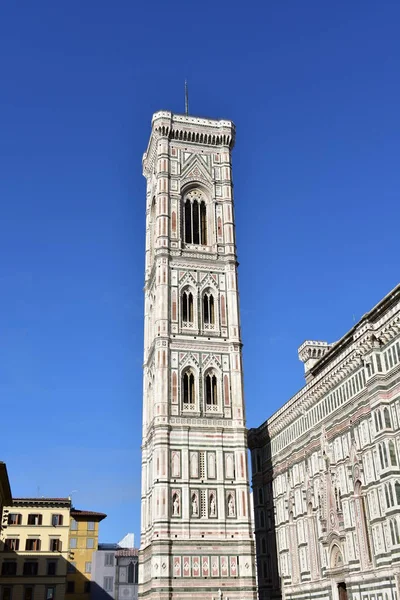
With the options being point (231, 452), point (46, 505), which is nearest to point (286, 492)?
point (231, 452)

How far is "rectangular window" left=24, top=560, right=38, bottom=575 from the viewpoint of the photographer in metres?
67.1

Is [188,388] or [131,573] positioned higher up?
[188,388]

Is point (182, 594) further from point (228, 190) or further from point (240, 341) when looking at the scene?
point (228, 190)

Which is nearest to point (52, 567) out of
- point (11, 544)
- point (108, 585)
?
point (11, 544)

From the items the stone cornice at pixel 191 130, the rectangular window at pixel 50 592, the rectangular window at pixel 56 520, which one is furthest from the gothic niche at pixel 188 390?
the rectangular window at pixel 50 592

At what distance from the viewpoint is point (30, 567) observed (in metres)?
67.4

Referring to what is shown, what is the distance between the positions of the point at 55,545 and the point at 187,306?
3287cm

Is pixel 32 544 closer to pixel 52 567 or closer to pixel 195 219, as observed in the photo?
pixel 52 567

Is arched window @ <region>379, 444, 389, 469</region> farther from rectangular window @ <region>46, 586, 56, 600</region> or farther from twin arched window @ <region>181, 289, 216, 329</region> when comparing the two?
rectangular window @ <region>46, 586, 56, 600</region>

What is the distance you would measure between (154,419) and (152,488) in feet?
15.6

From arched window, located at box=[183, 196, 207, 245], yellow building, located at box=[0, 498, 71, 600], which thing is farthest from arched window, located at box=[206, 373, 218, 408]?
yellow building, located at box=[0, 498, 71, 600]

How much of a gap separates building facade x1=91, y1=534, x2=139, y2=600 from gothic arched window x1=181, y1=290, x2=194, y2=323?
34.5 meters

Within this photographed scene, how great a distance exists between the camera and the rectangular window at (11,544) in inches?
2670

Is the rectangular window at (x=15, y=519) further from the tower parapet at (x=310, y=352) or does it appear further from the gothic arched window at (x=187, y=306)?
the tower parapet at (x=310, y=352)
